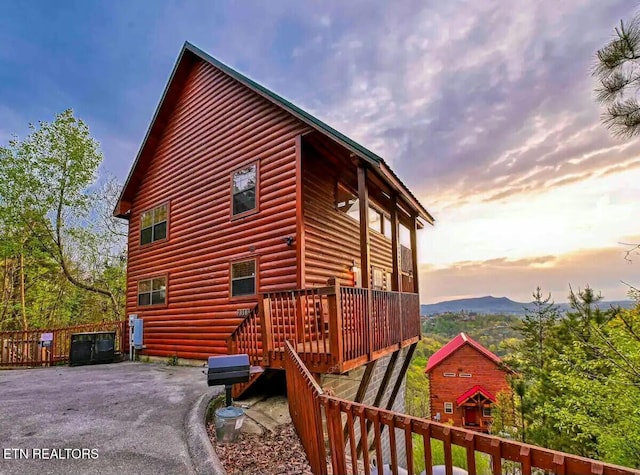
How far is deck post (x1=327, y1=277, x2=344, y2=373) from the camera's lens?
4.92m

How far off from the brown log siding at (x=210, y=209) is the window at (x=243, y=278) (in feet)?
0.69

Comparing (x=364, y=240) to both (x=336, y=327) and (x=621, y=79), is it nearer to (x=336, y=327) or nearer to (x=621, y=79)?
(x=336, y=327)

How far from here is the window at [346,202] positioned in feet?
31.0

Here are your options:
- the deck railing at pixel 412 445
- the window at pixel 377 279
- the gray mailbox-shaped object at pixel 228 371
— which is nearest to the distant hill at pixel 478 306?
the window at pixel 377 279

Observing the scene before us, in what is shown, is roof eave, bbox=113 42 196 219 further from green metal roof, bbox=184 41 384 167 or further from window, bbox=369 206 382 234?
window, bbox=369 206 382 234

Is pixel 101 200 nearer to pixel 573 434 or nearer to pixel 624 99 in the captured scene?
pixel 624 99

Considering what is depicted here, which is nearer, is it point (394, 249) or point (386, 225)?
point (394, 249)

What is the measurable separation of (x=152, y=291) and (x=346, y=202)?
7103 millimetres

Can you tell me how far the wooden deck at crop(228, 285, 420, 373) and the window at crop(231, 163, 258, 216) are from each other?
3375 millimetres

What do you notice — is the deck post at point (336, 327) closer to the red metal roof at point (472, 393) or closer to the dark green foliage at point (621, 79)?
the dark green foliage at point (621, 79)

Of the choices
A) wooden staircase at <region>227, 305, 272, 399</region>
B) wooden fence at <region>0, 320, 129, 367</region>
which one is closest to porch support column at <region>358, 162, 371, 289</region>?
wooden staircase at <region>227, 305, 272, 399</region>

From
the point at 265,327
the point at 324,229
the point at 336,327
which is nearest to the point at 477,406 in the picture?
the point at 324,229

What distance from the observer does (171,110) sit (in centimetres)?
1169

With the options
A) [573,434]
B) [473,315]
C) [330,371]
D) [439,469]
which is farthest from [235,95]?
[473,315]
